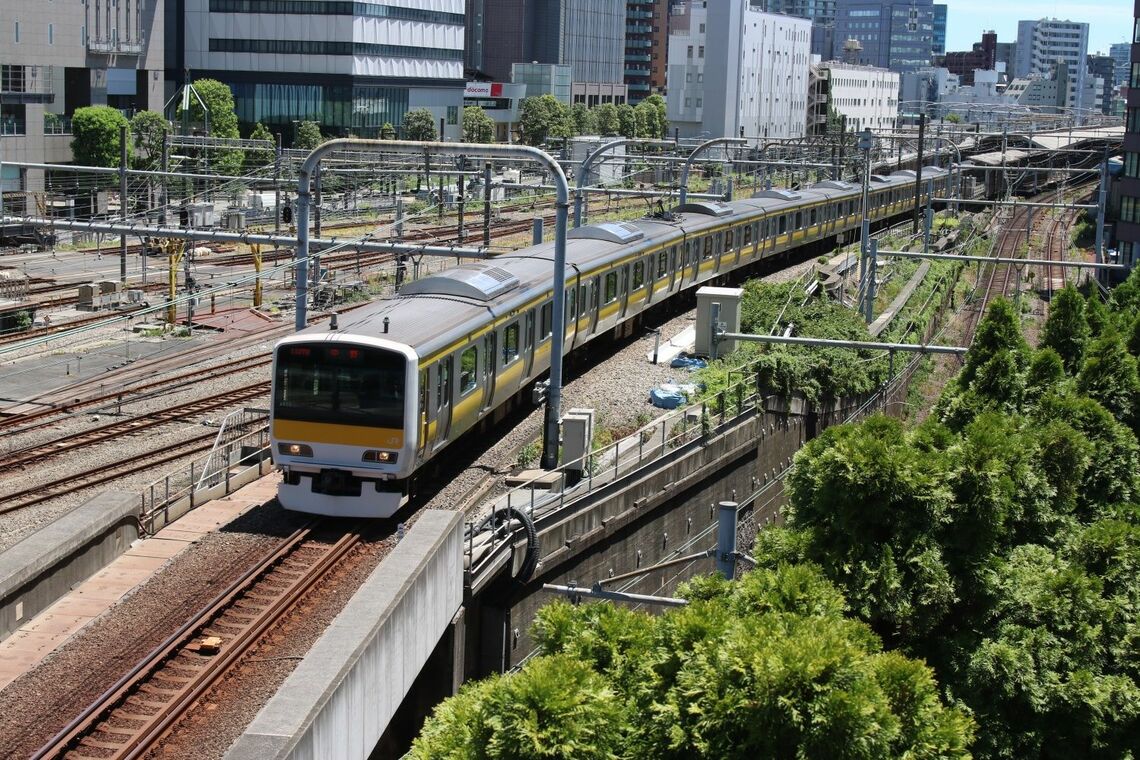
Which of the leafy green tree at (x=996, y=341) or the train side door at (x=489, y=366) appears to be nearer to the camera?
the leafy green tree at (x=996, y=341)

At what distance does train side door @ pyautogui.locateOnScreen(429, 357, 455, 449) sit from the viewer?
1678 cm

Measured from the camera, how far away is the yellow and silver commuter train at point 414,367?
15.9m

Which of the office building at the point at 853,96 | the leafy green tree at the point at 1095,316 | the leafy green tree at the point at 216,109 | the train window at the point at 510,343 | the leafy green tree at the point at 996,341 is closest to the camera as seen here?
the leafy green tree at the point at 996,341

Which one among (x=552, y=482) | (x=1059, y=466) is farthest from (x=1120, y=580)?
(x=552, y=482)

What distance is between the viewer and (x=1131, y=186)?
5022 centimetres

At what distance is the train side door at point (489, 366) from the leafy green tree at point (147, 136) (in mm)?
36855

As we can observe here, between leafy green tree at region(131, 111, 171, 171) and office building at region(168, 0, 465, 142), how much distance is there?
1274cm

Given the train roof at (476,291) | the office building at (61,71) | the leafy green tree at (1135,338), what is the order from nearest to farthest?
the train roof at (476,291), the leafy green tree at (1135,338), the office building at (61,71)

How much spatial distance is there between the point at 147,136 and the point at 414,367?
140 feet

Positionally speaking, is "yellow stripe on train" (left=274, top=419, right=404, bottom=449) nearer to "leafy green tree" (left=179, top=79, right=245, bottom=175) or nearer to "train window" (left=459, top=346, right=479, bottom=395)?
"train window" (left=459, top=346, right=479, bottom=395)

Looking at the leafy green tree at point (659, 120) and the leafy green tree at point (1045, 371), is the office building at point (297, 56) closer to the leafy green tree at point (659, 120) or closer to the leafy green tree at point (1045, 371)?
the leafy green tree at point (659, 120)

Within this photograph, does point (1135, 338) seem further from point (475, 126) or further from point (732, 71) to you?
point (732, 71)

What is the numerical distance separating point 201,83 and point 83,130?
8.71m

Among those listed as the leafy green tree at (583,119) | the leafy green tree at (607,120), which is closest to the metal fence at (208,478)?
the leafy green tree at (583,119)
